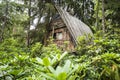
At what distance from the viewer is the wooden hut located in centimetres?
1552

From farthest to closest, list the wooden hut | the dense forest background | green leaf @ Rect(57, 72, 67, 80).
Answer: the wooden hut, the dense forest background, green leaf @ Rect(57, 72, 67, 80)

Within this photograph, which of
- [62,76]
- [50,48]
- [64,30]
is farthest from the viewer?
[64,30]

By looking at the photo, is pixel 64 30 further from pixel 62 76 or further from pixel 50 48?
pixel 62 76

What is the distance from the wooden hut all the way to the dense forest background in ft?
2.42

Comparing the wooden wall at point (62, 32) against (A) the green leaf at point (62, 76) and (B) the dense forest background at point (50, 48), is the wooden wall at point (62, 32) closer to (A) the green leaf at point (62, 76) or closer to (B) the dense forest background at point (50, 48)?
(B) the dense forest background at point (50, 48)

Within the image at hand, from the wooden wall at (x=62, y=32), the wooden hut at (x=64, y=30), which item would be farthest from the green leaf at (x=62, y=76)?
the wooden wall at (x=62, y=32)

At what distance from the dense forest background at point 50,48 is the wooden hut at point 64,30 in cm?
74

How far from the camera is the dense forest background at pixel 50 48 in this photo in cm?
186

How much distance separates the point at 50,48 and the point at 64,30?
17.7 ft

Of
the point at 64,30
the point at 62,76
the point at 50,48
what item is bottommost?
the point at 50,48

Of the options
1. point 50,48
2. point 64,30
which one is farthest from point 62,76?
point 64,30

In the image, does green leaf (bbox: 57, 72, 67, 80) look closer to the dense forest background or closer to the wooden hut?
the dense forest background

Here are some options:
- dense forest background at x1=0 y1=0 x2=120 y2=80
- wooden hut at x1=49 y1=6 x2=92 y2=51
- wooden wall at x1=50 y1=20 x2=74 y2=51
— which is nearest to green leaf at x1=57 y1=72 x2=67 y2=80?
dense forest background at x1=0 y1=0 x2=120 y2=80

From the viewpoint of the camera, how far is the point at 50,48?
1194 cm
